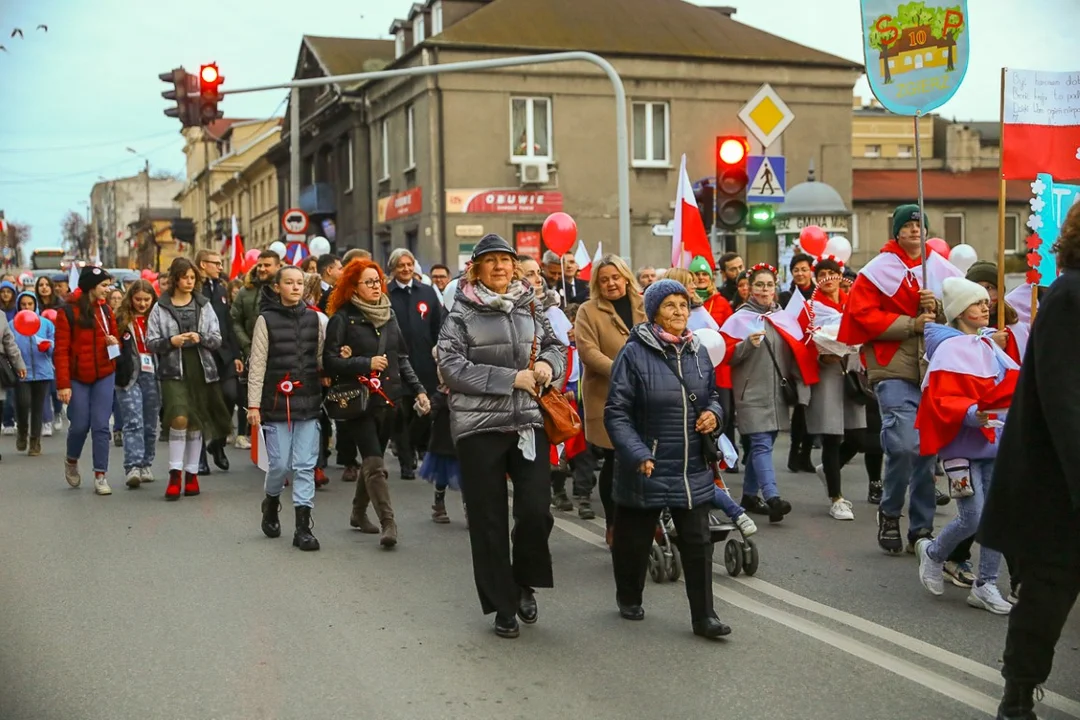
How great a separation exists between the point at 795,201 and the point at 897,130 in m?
52.7

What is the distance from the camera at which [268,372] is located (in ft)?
30.2

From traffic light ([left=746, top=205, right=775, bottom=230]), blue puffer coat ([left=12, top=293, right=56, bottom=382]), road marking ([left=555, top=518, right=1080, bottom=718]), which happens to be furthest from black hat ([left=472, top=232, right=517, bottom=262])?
blue puffer coat ([left=12, top=293, right=56, bottom=382])

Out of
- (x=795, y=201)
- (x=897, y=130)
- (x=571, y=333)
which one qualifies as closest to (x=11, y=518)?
(x=571, y=333)

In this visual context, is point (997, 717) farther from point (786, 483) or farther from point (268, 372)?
point (786, 483)

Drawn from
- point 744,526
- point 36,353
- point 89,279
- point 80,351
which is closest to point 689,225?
point 89,279

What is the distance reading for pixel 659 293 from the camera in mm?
6684

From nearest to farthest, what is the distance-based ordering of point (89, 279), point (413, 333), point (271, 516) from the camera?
1. point (271, 516)
2. point (89, 279)
3. point (413, 333)

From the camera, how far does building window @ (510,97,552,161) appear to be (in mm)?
36125

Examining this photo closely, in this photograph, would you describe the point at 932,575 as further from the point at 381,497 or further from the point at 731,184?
the point at 731,184

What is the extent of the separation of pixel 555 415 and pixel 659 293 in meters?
0.79

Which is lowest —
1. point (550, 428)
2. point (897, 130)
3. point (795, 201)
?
point (550, 428)

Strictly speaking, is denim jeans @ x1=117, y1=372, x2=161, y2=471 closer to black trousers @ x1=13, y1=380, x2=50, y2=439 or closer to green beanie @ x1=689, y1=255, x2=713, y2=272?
black trousers @ x1=13, y1=380, x2=50, y2=439

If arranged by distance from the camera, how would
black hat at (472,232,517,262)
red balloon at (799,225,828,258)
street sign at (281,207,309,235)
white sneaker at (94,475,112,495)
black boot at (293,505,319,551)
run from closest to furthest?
black hat at (472,232,517,262) < black boot at (293,505,319,551) < white sneaker at (94,475,112,495) < red balloon at (799,225,828,258) < street sign at (281,207,309,235)

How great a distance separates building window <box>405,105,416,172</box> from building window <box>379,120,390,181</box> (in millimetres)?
1887
